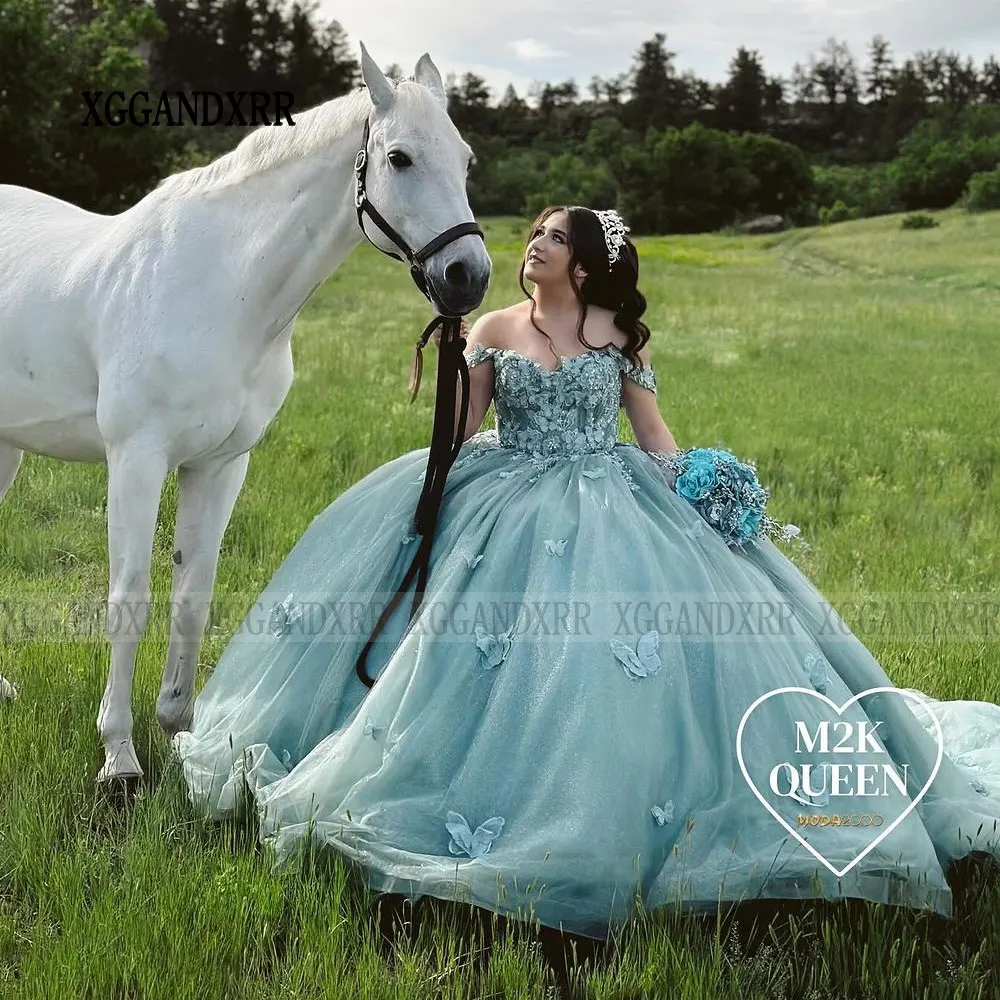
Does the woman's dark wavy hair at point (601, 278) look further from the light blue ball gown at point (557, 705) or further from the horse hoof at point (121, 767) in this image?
the horse hoof at point (121, 767)

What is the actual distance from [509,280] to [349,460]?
1186 cm

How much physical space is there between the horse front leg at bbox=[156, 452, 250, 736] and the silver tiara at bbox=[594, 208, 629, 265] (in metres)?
1.37

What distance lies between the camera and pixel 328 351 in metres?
11.2

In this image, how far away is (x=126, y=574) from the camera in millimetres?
3381

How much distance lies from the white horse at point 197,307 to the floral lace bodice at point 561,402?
53 centimetres

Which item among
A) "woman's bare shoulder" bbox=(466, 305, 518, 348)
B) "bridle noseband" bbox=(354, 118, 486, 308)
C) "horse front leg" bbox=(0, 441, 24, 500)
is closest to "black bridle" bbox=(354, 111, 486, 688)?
"bridle noseband" bbox=(354, 118, 486, 308)

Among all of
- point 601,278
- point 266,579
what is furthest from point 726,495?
point 266,579

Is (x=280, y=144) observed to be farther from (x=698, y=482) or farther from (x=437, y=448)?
(x=698, y=482)

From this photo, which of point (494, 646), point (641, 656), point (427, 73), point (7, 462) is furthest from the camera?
point (7, 462)

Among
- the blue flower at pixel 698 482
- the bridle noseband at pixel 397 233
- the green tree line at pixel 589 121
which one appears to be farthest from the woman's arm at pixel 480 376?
the green tree line at pixel 589 121

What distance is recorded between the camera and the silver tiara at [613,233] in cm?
344

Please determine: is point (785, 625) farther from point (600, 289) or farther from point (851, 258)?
point (851, 258)

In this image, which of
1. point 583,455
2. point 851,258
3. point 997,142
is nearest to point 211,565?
point 583,455

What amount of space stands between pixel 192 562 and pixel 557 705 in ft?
4.96
